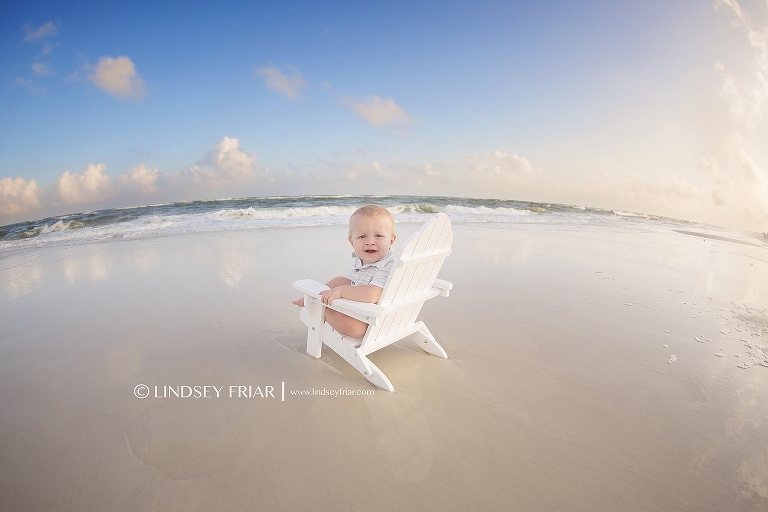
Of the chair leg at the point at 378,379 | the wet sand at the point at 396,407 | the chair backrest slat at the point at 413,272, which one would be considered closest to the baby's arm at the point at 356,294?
the chair backrest slat at the point at 413,272

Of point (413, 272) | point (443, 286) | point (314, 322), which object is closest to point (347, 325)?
point (314, 322)

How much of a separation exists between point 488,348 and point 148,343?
3.44m

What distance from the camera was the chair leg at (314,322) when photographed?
10.8ft

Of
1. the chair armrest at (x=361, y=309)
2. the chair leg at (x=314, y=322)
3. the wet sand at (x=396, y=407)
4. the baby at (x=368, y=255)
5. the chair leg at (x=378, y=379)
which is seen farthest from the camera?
the chair leg at (x=314, y=322)

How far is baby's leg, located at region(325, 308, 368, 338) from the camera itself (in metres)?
3.15

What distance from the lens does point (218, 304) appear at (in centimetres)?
488

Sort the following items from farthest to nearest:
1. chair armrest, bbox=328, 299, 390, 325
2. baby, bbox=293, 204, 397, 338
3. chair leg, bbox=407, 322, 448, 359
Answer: chair leg, bbox=407, 322, 448, 359 < baby, bbox=293, 204, 397, 338 < chair armrest, bbox=328, 299, 390, 325

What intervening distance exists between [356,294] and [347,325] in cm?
34

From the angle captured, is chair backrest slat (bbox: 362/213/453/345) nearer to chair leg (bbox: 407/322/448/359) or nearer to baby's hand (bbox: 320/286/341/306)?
chair leg (bbox: 407/322/448/359)

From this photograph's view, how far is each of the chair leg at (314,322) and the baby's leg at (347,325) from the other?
129 mm

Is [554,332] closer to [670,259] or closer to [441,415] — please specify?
[441,415]

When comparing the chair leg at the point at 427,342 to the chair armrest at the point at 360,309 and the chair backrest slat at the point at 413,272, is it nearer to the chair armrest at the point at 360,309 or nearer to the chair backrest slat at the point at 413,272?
the chair backrest slat at the point at 413,272

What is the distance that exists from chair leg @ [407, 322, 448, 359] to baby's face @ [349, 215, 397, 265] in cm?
83

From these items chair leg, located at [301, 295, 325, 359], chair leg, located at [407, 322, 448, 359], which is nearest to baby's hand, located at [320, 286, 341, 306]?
chair leg, located at [301, 295, 325, 359]
